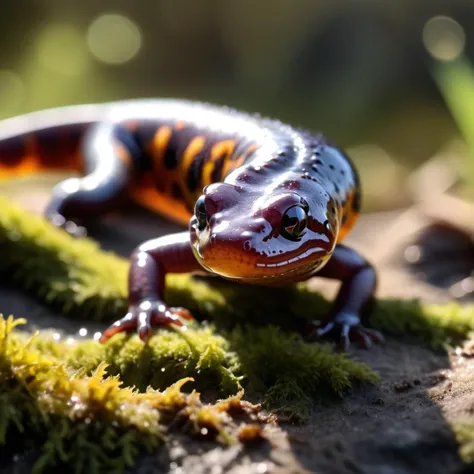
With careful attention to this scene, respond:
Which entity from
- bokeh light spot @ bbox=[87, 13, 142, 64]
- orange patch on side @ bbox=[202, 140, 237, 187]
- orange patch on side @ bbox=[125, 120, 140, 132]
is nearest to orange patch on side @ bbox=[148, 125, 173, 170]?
orange patch on side @ bbox=[125, 120, 140, 132]

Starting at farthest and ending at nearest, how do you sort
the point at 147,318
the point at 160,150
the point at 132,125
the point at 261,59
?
the point at 261,59 → the point at 132,125 → the point at 160,150 → the point at 147,318

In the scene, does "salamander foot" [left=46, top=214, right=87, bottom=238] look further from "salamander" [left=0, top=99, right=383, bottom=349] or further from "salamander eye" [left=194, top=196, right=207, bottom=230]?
"salamander eye" [left=194, top=196, right=207, bottom=230]

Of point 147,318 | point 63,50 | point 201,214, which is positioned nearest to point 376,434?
point 201,214

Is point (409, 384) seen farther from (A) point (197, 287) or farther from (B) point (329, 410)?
(A) point (197, 287)

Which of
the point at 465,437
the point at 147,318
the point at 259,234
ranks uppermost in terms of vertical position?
the point at 259,234

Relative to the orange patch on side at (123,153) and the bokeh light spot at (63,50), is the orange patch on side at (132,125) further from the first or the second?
the bokeh light spot at (63,50)

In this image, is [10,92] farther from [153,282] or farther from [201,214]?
[201,214]

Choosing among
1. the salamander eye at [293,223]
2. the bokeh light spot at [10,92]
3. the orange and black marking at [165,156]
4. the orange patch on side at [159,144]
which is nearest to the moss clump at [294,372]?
the salamander eye at [293,223]
